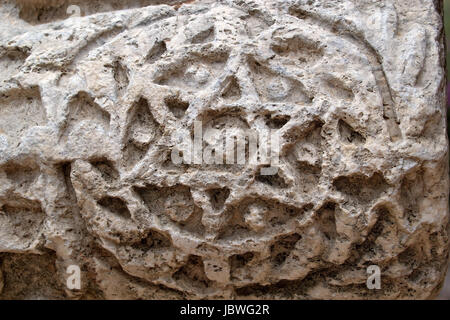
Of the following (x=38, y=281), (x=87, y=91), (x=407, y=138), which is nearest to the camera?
(x=407, y=138)

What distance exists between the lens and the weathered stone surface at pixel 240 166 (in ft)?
4.39

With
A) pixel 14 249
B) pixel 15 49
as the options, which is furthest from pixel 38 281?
pixel 15 49

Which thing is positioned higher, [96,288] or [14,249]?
[14,249]

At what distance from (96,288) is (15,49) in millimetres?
721

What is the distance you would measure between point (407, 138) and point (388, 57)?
0.21 meters

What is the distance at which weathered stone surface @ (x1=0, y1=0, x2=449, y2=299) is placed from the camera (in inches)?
52.6

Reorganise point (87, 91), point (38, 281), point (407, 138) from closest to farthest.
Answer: point (407, 138), point (87, 91), point (38, 281)

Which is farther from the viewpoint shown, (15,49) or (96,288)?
(15,49)

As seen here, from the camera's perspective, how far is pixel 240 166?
1.34 m

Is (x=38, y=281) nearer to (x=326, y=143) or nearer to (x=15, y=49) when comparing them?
(x=15, y=49)

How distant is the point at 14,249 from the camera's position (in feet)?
4.88

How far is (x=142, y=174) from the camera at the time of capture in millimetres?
1373
